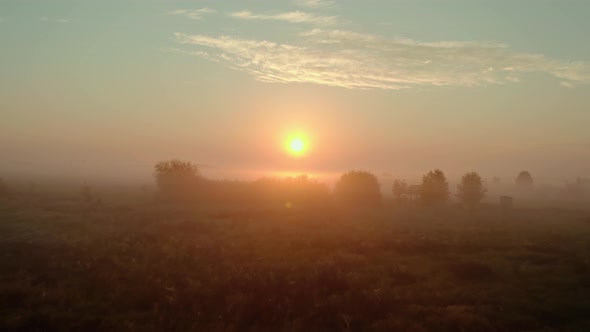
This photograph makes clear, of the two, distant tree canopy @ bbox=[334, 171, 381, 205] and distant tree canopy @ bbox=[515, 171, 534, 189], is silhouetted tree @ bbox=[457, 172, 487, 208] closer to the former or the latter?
distant tree canopy @ bbox=[334, 171, 381, 205]

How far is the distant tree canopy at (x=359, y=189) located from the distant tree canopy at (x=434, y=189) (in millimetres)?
10024

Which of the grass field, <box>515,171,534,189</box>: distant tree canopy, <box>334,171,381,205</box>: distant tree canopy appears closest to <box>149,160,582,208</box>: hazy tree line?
<box>334,171,381,205</box>: distant tree canopy

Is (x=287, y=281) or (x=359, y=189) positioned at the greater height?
(x=359, y=189)

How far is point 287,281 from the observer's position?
19.3 metres

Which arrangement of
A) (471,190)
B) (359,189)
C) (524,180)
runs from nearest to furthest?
(471,190), (359,189), (524,180)

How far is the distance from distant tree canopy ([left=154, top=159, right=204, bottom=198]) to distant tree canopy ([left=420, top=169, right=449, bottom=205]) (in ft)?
162

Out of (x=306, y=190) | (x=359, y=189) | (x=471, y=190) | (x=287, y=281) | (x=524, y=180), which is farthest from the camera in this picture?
(x=524, y=180)

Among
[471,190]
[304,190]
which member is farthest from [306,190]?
[471,190]

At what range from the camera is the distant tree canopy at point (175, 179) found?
81.4m

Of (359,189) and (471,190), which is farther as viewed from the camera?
(359,189)

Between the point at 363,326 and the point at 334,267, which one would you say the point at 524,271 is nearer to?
the point at 334,267

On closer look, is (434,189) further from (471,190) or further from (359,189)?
(359,189)

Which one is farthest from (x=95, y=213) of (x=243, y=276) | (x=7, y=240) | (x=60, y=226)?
(x=243, y=276)

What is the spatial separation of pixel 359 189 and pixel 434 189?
15.4 m
